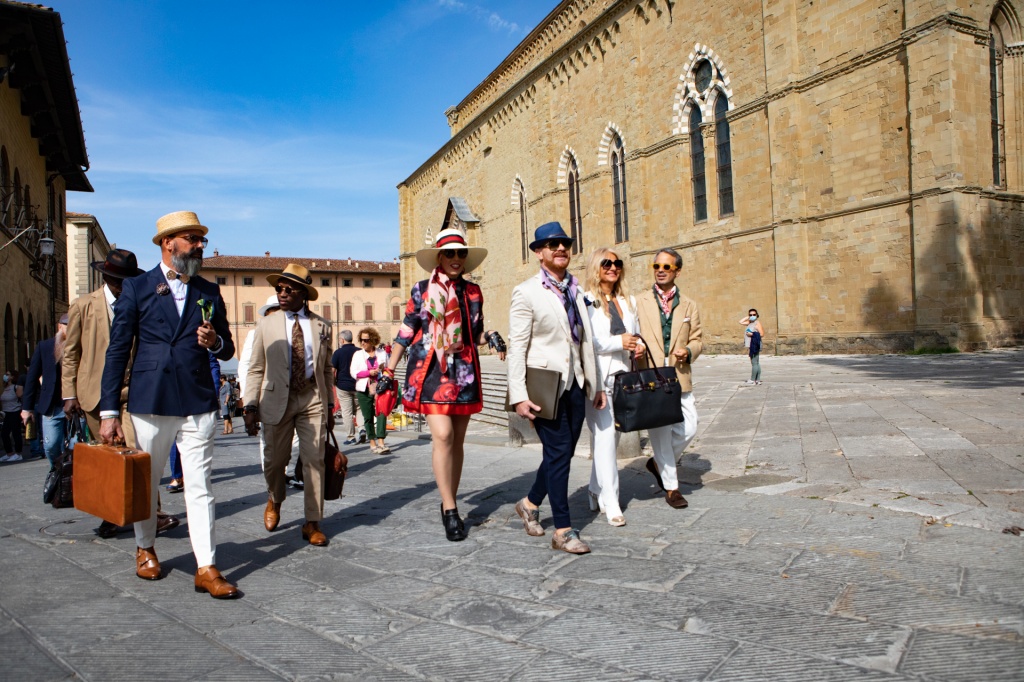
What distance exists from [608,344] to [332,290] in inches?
2676

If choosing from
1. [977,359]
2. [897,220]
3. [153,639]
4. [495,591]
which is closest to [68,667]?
[153,639]

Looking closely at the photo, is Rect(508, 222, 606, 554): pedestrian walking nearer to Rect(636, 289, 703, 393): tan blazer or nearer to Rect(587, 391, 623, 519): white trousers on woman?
Rect(587, 391, 623, 519): white trousers on woman

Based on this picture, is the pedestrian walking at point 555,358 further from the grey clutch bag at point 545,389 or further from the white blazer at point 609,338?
the white blazer at point 609,338

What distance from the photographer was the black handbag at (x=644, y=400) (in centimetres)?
459

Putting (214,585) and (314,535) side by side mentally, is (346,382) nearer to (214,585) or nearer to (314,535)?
(314,535)

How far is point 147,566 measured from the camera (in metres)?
3.84

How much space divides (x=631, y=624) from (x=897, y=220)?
17119 millimetres

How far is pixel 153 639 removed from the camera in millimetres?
2963

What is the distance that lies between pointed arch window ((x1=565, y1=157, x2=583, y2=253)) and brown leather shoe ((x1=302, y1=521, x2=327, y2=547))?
2553 centimetres

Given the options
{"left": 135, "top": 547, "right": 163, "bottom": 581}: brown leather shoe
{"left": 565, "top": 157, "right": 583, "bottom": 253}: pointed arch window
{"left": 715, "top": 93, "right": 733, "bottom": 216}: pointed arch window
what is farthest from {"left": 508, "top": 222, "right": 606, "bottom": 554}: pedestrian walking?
{"left": 565, "top": 157, "right": 583, "bottom": 253}: pointed arch window

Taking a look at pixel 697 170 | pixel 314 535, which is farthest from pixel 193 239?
pixel 697 170

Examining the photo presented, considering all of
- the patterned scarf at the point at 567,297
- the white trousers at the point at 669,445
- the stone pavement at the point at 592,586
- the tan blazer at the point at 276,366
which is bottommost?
the stone pavement at the point at 592,586

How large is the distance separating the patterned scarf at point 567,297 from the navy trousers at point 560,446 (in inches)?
13.0

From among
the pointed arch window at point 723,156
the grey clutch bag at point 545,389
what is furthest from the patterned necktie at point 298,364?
the pointed arch window at point 723,156
